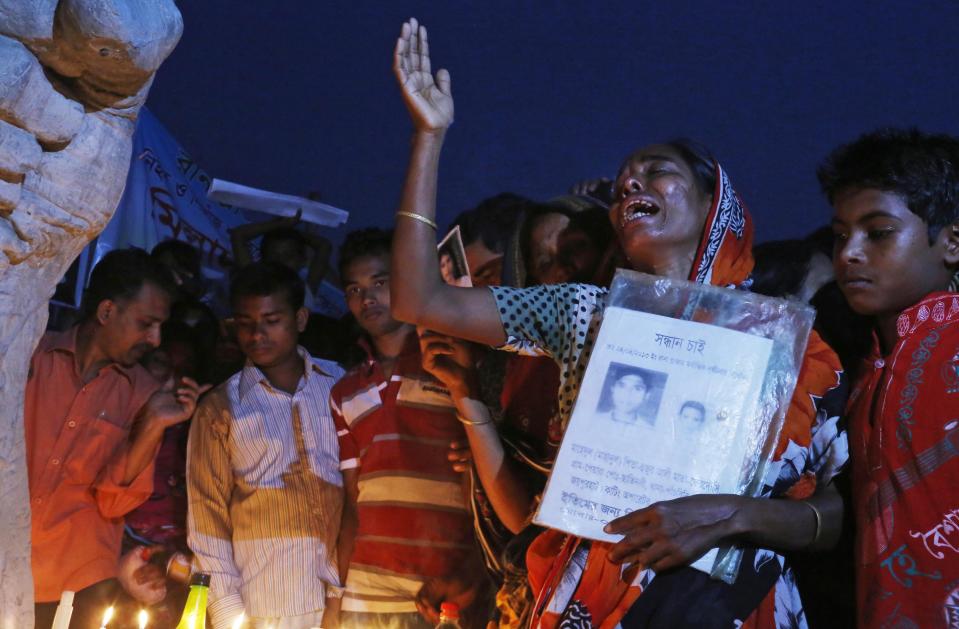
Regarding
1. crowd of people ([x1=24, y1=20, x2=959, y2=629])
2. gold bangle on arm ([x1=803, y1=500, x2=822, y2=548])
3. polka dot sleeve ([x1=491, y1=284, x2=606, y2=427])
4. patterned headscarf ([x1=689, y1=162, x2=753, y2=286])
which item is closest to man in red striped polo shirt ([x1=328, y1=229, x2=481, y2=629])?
crowd of people ([x1=24, y1=20, x2=959, y2=629])

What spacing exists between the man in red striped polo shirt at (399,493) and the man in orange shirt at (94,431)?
2.40 ft

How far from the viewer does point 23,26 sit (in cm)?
180

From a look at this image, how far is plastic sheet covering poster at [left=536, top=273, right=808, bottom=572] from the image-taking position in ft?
6.25

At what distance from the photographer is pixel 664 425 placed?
6.28ft

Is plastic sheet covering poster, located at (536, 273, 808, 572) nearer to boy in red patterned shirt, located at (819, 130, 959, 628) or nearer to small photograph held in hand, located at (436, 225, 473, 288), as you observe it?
boy in red patterned shirt, located at (819, 130, 959, 628)

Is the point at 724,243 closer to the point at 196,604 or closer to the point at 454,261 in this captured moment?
the point at 454,261

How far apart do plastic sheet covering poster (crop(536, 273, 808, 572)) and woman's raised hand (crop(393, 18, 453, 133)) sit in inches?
28.5

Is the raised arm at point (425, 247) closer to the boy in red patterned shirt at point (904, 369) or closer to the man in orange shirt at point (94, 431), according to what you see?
the boy in red patterned shirt at point (904, 369)

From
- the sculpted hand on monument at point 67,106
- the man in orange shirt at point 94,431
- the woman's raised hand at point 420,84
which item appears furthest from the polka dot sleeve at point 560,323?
the man in orange shirt at point 94,431

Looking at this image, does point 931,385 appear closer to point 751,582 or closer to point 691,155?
point 751,582

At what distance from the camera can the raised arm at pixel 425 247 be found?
2.11m

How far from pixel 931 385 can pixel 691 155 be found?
82cm

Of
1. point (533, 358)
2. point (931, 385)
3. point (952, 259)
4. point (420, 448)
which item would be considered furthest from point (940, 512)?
point (420, 448)

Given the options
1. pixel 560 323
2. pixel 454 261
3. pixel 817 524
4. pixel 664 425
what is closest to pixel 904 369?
pixel 817 524
